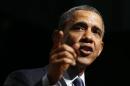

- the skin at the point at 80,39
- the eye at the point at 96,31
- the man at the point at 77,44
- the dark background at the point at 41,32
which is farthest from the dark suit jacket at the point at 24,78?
the dark background at the point at 41,32

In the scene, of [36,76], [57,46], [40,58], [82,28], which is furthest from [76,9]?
[40,58]

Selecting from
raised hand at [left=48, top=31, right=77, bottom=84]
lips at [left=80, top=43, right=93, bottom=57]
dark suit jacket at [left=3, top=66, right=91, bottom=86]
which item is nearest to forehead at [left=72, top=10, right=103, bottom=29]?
lips at [left=80, top=43, right=93, bottom=57]

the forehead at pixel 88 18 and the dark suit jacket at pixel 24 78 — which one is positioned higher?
the forehead at pixel 88 18

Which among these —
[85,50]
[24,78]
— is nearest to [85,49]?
[85,50]

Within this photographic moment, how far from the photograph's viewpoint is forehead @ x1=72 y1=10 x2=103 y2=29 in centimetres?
251

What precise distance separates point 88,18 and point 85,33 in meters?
0.11

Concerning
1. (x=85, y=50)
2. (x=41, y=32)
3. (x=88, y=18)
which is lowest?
(x=41, y=32)

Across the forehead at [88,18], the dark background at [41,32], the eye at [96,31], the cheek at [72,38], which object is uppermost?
the forehead at [88,18]

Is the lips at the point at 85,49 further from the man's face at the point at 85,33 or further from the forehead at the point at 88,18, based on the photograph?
the forehead at the point at 88,18

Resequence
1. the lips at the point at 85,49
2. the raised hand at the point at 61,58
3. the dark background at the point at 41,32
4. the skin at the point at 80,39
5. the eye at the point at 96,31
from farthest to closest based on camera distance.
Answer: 1. the dark background at the point at 41,32
2. the eye at the point at 96,31
3. the lips at the point at 85,49
4. the skin at the point at 80,39
5. the raised hand at the point at 61,58

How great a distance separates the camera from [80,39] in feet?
7.97

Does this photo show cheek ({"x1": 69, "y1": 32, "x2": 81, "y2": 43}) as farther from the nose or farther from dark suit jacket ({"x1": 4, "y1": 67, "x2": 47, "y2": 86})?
dark suit jacket ({"x1": 4, "y1": 67, "x2": 47, "y2": 86})

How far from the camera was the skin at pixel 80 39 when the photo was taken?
2.15 metres

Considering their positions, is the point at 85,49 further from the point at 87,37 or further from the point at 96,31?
the point at 96,31
